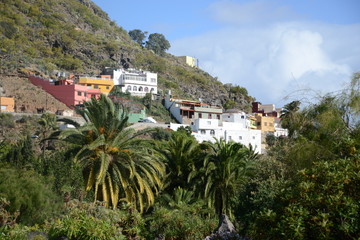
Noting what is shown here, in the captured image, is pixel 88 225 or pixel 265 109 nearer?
pixel 88 225

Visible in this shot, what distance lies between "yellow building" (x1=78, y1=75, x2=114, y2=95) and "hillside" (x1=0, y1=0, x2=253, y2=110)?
6391 mm

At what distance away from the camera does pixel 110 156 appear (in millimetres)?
17016

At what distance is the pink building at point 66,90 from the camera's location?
179 ft

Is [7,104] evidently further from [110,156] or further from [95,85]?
[110,156]

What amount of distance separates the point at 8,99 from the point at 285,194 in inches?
1826

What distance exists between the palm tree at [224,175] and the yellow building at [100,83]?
135 ft

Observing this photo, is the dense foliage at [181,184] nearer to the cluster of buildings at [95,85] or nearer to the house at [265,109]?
the cluster of buildings at [95,85]

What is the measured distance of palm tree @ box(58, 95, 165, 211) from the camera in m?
16.7

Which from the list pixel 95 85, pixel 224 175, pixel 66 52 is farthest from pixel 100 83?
pixel 224 175

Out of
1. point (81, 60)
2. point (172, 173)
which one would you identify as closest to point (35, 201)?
point (172, 173)

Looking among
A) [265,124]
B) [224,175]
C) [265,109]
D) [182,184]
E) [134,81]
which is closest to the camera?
[224,175]

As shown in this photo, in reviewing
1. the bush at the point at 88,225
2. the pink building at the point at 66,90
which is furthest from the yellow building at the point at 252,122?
the bush at the point at 88,225

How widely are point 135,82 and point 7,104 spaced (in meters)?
22.6

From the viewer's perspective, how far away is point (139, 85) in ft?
221
